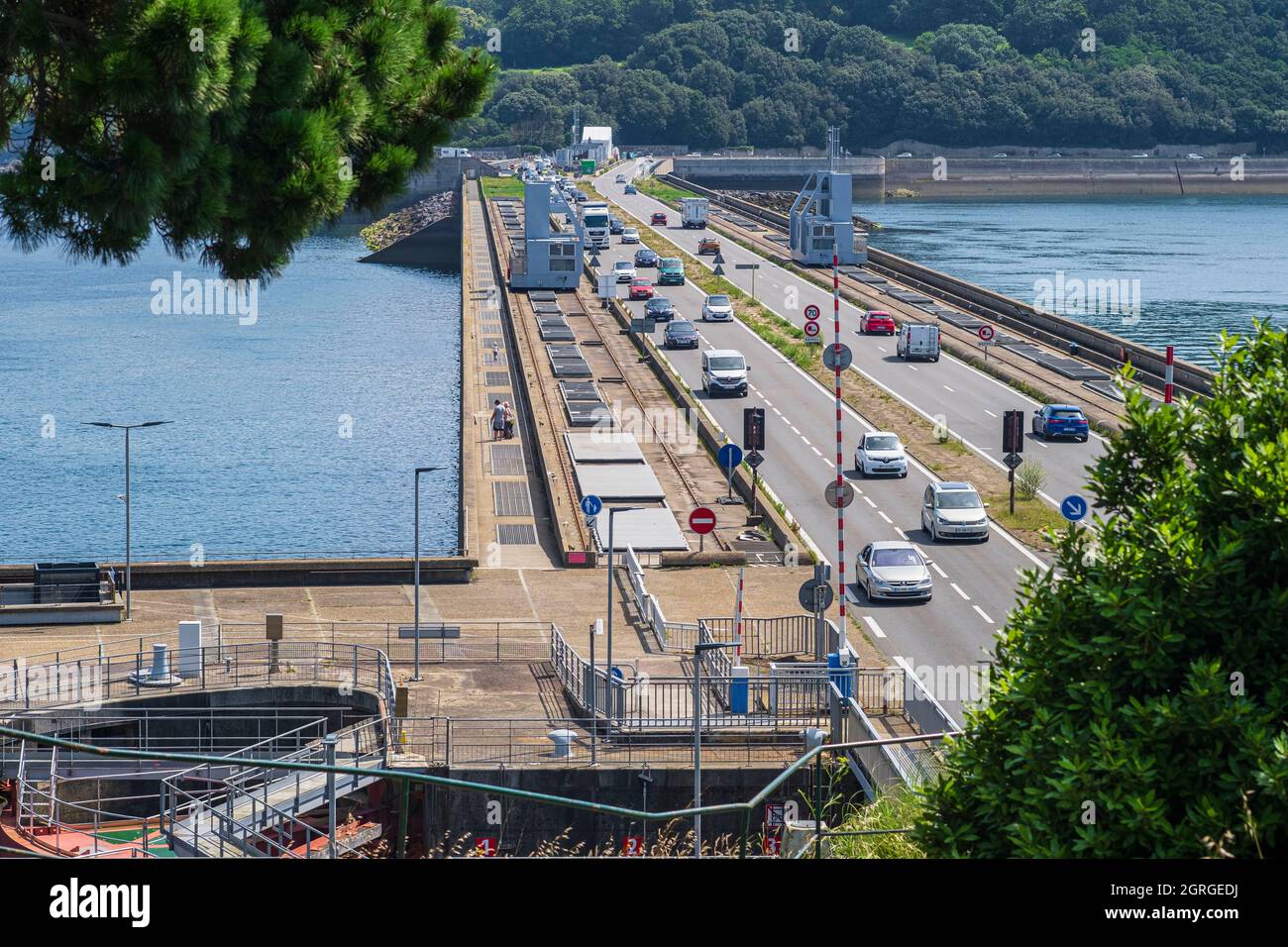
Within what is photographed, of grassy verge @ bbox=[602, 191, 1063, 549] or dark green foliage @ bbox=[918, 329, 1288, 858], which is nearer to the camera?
dark green foliage @ bbox=[918, 329, 1288, 858]

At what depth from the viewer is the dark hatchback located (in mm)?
67812

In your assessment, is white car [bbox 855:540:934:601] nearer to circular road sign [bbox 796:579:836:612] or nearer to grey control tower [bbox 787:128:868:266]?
circular road sign [bbox 796:579:836:612]

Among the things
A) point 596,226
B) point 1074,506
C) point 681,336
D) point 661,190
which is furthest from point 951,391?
point 661,190

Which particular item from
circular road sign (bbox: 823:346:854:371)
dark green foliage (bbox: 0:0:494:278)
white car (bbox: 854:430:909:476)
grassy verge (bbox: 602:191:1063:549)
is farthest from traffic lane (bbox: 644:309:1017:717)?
dark green foliage (bbox: 0:0:494:278)

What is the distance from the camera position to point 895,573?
3250 cm

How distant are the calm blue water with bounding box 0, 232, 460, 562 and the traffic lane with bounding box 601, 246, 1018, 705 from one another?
921cm

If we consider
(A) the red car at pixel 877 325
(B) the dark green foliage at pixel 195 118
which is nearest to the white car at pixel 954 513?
(B) the dark green foliage at pixel 195 118

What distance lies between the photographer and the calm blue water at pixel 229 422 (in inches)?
1961

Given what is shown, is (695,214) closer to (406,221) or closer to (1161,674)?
(406,221)
